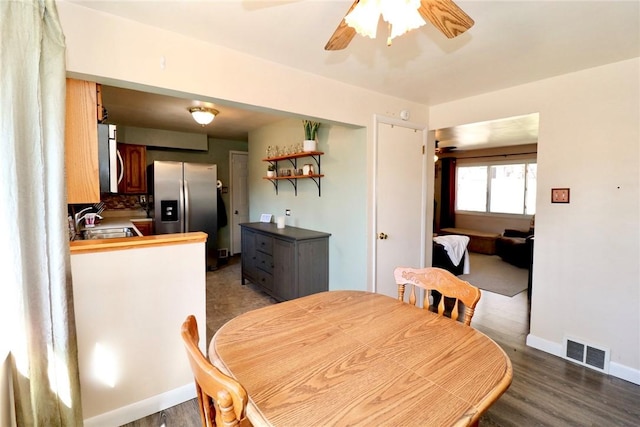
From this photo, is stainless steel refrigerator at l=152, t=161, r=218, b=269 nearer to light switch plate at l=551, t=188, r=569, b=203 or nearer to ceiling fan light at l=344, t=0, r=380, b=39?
ceiling fan light at l=344, t=0, r=380, b=39

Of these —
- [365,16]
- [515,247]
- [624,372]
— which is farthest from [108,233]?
[515,247]

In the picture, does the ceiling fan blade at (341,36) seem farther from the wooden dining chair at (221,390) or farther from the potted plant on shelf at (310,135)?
the potted plant on shelf at (310,135)

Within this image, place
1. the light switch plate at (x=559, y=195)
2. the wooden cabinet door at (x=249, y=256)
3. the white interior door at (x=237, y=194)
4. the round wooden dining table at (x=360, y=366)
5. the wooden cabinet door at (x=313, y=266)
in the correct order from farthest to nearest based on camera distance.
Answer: the white interior door at (x=237, y=194), the wooden cabinet door at (x=249, y=256), the wooden cabinet door at (x=313, y=266), the light switch plate at (x=559, y=195), the round wooden dining table at (x=360, y=366)

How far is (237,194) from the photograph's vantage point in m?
6.33

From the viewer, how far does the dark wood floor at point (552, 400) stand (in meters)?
1.81

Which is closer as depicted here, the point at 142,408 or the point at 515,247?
the point at 142,408

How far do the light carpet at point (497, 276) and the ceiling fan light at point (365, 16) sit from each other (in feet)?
13.5

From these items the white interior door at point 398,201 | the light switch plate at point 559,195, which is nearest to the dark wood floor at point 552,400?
the white interior door at point 398,201

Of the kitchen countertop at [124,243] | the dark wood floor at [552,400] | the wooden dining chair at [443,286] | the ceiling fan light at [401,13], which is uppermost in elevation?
the ceiling fan light at [401,13]

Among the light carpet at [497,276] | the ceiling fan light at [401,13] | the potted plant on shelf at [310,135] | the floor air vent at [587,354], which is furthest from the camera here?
the light carpet at [497,276]

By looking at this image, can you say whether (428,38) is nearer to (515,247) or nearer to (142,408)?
(142,408)

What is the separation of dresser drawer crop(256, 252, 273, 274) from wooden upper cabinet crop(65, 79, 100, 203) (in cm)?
220

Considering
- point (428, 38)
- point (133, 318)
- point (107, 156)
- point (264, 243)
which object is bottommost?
point (133, 318)

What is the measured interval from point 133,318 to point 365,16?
2036 mm
